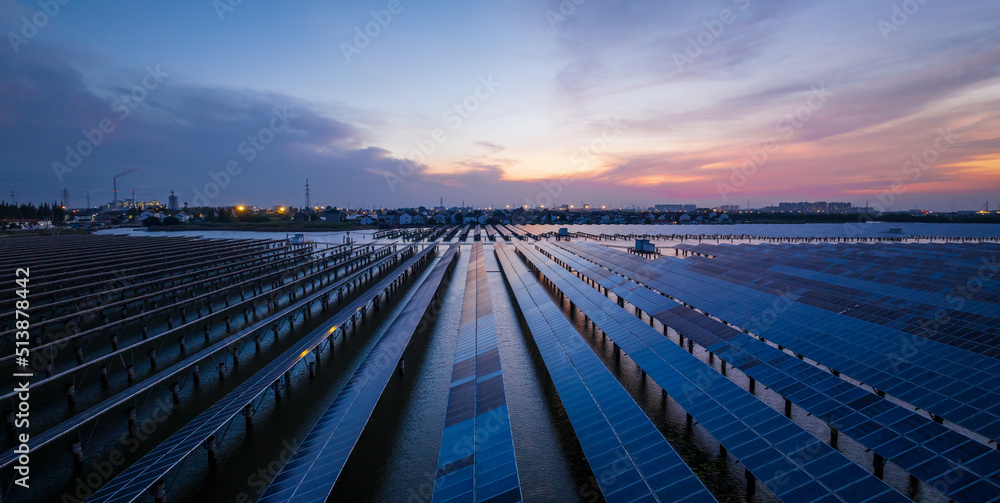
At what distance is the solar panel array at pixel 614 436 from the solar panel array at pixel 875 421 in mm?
4146

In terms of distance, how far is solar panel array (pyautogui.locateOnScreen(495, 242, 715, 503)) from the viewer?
7008 millimetres

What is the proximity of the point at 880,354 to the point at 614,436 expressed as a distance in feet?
30.1

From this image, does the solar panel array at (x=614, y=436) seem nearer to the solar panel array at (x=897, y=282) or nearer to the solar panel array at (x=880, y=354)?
the solar panel array at (x=880, y=354)

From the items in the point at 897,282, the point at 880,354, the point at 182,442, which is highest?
the point at 897,282

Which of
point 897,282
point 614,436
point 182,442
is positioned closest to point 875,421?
point 614,436

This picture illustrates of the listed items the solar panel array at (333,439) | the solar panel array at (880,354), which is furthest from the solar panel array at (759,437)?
the solar panel array at (333,439)

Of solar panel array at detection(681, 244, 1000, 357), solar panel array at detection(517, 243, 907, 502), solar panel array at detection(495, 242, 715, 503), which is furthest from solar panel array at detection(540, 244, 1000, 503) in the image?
solar panel array at detection(681, 244, 1000, 357)

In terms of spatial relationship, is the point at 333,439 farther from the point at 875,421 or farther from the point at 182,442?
the point at 875,421

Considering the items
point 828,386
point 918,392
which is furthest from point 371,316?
point 918,392

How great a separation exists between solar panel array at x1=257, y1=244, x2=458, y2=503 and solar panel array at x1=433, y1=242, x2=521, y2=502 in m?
1.90

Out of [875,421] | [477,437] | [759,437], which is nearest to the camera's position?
[759,437]

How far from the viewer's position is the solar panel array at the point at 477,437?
7062 millimetres

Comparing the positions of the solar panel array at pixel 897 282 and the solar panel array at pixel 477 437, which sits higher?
the solar panel array at pixel 897 282

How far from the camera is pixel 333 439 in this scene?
28.9 feet
